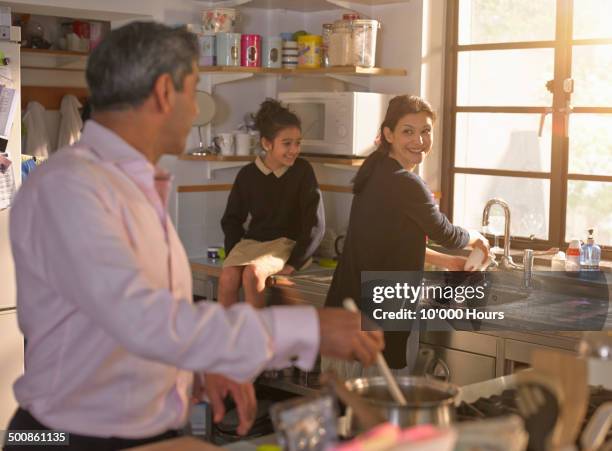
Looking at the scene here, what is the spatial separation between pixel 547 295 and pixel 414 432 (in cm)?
267

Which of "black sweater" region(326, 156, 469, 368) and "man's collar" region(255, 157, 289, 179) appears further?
"man's collar" region(255, 157, 289, 179)

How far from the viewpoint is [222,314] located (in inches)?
53.2

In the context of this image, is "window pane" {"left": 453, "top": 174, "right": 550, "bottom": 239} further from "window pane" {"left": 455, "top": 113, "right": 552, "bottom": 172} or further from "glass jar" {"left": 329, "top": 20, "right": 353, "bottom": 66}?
"glass jar" {"left": 329, "top": 20, "right": 353, "bottom": 66}

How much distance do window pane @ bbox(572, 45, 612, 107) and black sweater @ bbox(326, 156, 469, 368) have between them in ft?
3.55

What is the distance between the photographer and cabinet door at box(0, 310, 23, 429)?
380 cm

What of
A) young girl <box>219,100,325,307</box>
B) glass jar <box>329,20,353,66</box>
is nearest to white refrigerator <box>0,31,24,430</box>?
young girl <box>219,100,325,307</box>

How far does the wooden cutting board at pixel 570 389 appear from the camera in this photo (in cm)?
129

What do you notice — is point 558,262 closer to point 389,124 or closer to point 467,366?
point 467,366

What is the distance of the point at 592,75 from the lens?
3.96 m

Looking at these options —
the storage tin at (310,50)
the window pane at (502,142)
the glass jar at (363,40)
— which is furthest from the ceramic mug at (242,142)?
the window pane at (502,142)

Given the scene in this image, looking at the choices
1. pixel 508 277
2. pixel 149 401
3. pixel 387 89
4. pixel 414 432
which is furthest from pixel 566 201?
pixel 414 432

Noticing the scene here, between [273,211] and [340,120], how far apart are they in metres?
0.52

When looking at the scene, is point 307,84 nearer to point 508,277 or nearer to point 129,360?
point 508,277

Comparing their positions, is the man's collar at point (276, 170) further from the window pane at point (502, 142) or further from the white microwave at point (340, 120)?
the window pane at point (502, 142)
